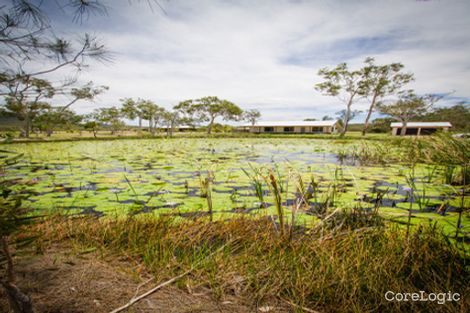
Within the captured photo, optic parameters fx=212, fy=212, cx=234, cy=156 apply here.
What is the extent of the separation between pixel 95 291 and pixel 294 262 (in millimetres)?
1176

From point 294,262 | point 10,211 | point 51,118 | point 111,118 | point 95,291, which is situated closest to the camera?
point 10,211

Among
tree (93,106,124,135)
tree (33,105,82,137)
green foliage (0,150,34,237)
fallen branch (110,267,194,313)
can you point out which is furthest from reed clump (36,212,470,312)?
tree (93,106,124,135)

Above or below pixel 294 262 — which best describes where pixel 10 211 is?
above

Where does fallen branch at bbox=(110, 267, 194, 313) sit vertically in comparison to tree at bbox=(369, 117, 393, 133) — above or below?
below

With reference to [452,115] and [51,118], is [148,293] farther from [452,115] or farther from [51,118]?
[452,115]

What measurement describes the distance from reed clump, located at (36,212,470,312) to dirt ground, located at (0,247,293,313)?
0.24ft

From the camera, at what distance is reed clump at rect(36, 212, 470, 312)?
1.18 metres

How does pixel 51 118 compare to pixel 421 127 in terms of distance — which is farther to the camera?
pixel 421 127

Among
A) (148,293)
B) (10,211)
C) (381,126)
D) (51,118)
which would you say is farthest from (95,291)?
(381,126)

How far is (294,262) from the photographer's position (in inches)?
56.6

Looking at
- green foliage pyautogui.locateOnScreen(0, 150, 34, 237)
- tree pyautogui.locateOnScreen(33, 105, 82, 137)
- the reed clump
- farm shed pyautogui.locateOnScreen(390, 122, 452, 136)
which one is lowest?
the reed clump

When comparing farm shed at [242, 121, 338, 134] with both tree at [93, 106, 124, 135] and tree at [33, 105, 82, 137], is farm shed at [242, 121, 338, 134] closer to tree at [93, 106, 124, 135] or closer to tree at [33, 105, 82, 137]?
tree at [93, 106, 124, 135]

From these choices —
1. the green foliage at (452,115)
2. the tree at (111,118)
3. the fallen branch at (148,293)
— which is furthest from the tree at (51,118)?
the green foliage at (452,115)

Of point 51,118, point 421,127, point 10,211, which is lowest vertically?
point 10,211
